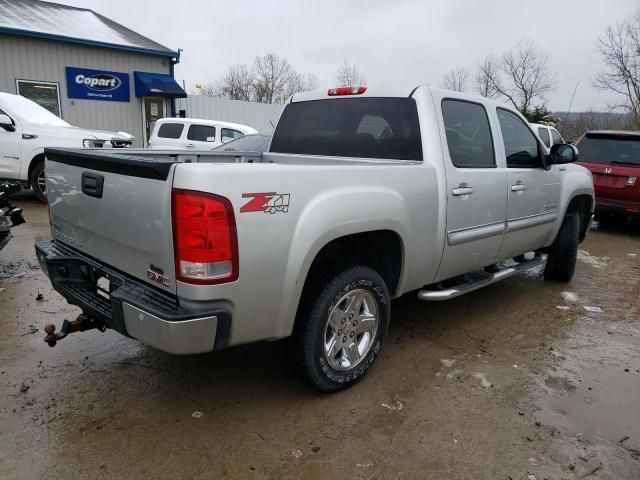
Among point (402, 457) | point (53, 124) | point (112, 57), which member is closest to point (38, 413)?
point (402, 457)

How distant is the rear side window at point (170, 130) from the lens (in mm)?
13156

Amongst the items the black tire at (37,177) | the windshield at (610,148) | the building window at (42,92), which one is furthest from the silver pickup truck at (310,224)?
the building window at (42,92)

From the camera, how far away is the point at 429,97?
3535mm

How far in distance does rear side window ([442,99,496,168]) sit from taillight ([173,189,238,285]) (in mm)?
1964

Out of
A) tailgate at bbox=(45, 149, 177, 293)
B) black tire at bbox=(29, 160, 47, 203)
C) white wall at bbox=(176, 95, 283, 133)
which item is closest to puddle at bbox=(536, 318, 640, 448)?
tailgate at bbox=(45, 149, 177, 293)

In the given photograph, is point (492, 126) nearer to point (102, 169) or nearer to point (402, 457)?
point (402, 457)

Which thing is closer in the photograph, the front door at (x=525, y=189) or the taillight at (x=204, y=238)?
the taillight at (x=204, y=238)

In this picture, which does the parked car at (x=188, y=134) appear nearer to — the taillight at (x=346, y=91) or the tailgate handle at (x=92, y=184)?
the taillight at (x=346, y=91)

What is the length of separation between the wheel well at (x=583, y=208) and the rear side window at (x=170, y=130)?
410 inches

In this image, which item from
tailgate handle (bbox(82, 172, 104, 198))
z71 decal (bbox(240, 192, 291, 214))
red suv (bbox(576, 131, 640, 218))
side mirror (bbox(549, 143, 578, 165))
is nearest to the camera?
z71 decal (bbox(240, 192, 291, 214))

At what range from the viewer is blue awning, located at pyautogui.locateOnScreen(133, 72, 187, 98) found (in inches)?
645

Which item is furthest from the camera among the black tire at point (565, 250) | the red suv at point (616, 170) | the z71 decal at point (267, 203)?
the red suv at point (616, 170)

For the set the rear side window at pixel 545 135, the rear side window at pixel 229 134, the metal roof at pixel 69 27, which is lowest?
the rear side window at pixel 229 134

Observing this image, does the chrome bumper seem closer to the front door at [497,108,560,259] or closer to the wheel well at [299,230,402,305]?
the wheel well at [299,230,402,305]
